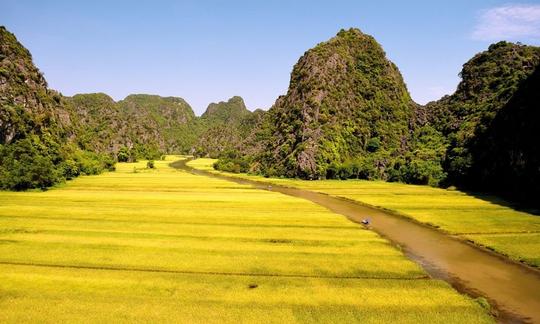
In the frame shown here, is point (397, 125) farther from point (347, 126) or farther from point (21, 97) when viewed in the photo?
point (21, 97)

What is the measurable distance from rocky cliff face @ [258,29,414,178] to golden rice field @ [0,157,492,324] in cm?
8945

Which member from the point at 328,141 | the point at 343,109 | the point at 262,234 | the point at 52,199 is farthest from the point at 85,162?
the point at 262,234

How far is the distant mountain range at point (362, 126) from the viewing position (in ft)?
273

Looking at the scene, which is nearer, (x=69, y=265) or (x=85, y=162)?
(x=69, y=265)

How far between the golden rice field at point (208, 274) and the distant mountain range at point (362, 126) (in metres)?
47.2

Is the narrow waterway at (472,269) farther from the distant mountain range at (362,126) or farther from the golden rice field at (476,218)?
the distant mountain range at (362,126)

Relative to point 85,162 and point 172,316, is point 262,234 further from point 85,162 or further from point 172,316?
point 85,162

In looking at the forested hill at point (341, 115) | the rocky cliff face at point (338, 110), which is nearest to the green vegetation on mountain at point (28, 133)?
the forested hill at point (341, 115)

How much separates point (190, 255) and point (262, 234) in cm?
975

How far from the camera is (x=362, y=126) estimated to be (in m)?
158

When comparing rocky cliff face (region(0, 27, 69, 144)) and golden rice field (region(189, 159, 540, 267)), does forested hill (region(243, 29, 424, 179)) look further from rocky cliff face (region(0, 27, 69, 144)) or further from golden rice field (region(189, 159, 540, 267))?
rocky cliff face (region(0, 27, 69, 144))

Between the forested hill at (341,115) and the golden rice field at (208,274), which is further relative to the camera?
the forested hill at (341,115)

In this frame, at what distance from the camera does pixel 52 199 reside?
63.3m

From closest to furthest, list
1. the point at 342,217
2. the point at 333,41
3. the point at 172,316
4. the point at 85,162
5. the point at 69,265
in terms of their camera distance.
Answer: the point at 172,316, the point at 69,265, the point at 342,217, the point at 85,162, the point at 333,41
